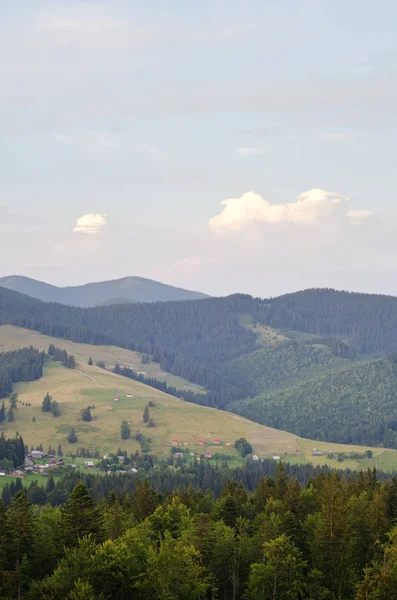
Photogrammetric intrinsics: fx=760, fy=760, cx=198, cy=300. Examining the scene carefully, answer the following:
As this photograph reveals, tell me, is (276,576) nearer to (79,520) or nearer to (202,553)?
(202,553)

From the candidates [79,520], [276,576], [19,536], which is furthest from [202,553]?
[19,536]

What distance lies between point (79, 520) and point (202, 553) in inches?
533

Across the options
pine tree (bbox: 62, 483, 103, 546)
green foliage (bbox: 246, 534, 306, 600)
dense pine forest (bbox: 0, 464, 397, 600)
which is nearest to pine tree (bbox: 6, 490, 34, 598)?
dense pine forest (bbox: 0, 464, 397, 600)

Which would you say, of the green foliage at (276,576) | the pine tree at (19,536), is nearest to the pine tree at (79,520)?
the pine tree at (19,536)

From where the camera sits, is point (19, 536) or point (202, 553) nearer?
point (19, 536)

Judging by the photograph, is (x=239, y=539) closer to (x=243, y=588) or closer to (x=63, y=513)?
(x=243, y=588)

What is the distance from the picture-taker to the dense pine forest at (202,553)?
68.0 m

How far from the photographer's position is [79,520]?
3137 inches

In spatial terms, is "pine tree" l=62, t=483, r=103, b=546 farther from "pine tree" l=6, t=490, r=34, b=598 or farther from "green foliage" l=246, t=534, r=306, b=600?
"green foliage" l=246, t=534, r=306, b=600

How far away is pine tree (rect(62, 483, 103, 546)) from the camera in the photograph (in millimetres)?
79375

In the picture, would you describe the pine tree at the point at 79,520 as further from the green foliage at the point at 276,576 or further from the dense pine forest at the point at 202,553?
the green foliage at the point at 276,576

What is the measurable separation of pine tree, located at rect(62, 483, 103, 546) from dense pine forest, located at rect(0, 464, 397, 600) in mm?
105

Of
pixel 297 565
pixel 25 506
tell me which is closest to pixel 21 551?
pixel 25 506

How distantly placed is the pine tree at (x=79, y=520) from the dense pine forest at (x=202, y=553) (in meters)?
0.11
